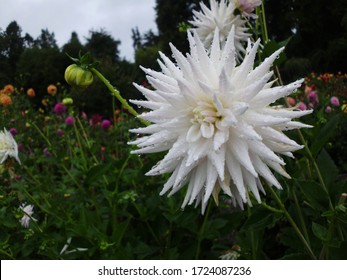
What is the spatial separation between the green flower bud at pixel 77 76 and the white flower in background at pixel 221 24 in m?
0.80

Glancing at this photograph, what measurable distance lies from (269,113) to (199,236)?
99 cm

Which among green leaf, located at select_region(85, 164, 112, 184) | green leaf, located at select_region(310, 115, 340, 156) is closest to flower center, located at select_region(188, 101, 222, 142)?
green leaf, located at select_region(310, 115, 340, 156)

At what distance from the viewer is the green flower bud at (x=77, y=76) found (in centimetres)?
114

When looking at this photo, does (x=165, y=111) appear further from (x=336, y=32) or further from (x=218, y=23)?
(x=336, y=32)

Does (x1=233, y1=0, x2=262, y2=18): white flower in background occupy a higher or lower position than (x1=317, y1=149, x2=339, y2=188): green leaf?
higher

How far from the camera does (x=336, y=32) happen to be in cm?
234

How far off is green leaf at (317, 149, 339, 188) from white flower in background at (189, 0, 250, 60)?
2.06 feet

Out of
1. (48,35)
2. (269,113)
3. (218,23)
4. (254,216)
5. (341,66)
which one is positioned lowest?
(254,216)

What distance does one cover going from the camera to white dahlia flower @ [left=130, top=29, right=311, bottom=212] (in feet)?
2.86

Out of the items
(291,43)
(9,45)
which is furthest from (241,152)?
(291,43)

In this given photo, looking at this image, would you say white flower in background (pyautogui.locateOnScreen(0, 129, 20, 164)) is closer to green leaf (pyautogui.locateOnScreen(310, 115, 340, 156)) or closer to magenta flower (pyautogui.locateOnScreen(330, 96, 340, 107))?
green leaf (pyautogui.locateOnScreen(310, 115, 340, 156))

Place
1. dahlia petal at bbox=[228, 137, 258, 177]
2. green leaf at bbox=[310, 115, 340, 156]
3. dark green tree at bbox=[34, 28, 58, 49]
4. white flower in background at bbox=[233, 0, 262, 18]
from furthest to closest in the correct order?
dark green tree at bbox=[34, 28, 58, 49], white flower in background at bbox=[233, 0, 262, 18], green leaf at bbox=[310, 115, 340, 156], dahlia petal at bbox=[228, 137, 258, 177]

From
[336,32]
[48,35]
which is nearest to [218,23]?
[336,32]

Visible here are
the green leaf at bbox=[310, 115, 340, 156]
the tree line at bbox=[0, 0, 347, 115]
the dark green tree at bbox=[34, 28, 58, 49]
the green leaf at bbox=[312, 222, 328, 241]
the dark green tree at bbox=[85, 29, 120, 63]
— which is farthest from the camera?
the dark green tree at bbox=[85, 29, 120, 63]
